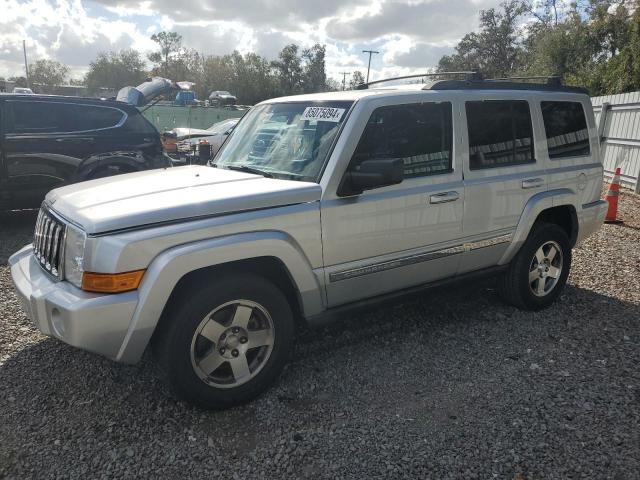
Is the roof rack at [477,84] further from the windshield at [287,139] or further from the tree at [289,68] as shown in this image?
the tree at [289,68]

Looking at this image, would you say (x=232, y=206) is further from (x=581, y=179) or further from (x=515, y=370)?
(x=581, y=179)

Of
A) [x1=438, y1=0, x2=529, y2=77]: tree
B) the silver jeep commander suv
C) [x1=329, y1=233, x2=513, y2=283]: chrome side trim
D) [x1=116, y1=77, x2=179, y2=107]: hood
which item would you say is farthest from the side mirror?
[x1=438, y1=0, x2=529, y2=77]: tree

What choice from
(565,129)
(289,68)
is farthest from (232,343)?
(289,68)

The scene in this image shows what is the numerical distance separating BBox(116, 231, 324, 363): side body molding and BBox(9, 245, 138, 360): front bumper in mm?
47

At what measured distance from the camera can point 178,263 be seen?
2689 millimetres

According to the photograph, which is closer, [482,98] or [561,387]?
[561,387]

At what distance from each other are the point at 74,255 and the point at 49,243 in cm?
44

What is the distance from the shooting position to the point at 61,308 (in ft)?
8.61

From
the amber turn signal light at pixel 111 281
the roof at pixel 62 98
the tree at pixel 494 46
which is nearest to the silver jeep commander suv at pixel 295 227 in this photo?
the amber turn signal light at pixel 111 281

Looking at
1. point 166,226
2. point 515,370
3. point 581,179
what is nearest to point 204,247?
point 166,226

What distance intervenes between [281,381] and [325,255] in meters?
0.91

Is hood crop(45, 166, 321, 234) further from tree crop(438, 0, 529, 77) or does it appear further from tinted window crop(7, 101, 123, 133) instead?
tree crop(438, 0, 529, 77)

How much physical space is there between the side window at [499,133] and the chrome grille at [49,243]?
2.83 meters

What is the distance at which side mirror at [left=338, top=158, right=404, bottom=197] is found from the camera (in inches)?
120
